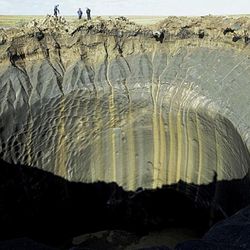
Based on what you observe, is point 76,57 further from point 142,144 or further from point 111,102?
point 142,144

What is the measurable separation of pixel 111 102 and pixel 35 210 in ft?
11.2

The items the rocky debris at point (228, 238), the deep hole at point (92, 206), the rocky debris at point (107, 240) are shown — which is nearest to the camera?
the rocky debris at point (228, 238)

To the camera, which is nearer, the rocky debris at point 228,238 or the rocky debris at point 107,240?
the rocky debris at point 228,238

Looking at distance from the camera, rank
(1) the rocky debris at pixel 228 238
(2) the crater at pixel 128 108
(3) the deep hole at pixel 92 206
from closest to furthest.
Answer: (1) the rocky debris at pixel 228 238 < (2) the crater at pixel 128 108 < (3) the deep hole at pixel 92 206

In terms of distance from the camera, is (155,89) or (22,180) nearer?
(22,180)

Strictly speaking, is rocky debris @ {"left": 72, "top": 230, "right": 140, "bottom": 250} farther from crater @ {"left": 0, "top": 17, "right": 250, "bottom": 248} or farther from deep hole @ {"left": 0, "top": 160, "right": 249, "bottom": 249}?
crater @ {"left": 0, "top": 17, "right": 250, "bottom": 248}

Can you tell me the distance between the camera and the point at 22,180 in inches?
443

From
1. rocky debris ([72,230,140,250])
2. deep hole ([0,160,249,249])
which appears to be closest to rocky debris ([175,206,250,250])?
deep hole ([0,160,249,249])

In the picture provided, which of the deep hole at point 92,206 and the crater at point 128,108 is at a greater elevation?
the crater at point 128,108

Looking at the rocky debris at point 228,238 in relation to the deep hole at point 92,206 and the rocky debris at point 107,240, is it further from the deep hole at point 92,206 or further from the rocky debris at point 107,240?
the rocky debris at point 107,240

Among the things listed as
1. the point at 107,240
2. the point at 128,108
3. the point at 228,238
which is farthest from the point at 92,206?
the point at 228,238

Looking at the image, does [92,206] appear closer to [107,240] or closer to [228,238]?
[107,240]

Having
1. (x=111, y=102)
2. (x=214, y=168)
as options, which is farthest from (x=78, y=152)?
(x=214, y=168)

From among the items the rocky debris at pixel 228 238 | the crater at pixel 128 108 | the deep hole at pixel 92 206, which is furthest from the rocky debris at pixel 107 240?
the rocky debris at pixel 228 238
